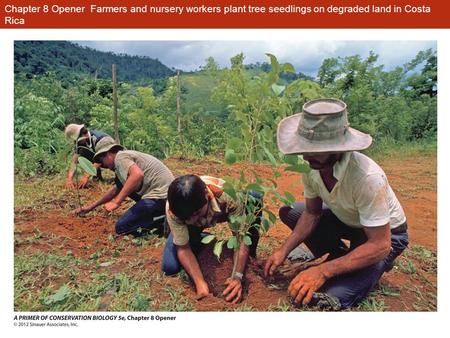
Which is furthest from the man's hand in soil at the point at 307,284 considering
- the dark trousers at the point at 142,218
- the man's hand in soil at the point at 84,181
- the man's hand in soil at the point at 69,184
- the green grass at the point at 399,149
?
the green grass at the point at 399,149

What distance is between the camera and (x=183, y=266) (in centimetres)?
255

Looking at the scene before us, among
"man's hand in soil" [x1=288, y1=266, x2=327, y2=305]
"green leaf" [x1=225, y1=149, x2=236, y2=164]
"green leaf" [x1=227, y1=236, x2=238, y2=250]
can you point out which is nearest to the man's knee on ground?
"green leaf" [x1=227, y1=236, x2=238, y2=250]

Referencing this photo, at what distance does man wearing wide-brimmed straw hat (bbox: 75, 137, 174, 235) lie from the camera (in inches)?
141

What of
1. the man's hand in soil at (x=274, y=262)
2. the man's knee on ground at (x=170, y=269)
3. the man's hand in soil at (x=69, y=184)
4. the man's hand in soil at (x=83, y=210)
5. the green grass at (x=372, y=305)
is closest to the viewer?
the green grass at (x=372, y=305)

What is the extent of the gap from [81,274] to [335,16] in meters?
2.46

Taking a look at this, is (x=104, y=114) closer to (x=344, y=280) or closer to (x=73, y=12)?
(x=73, y=12)

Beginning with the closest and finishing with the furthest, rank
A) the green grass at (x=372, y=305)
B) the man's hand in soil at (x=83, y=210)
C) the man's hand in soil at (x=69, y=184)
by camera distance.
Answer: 1. the green grass at (x=372, y=305)
2. the man's hand in soil at (x=83, y=210)
3. the man's hand in soil at (x=69, y=184)

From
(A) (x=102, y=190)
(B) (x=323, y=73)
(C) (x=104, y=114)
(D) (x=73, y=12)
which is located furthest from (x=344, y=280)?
(B) (x=323, y=73)

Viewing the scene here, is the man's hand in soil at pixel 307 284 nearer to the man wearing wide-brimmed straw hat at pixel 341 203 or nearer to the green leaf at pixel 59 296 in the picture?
the man wearing wide-brimmed straw hat at pixel 341 203

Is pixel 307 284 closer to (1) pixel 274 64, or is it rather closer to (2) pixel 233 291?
(2) pixel 233 291

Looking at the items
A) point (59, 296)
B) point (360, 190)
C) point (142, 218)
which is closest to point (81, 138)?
point (142, 218)

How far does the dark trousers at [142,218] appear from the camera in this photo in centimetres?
359

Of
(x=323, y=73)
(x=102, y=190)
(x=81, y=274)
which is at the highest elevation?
(x=323, y=73)

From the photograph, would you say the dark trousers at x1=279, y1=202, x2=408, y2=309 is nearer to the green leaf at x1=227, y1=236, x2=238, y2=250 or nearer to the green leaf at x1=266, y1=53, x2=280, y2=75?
the green leaf at x1=227, y1=236, x2=238, y2=250
